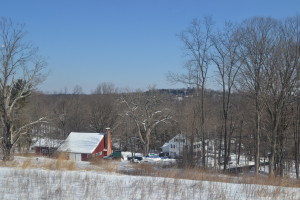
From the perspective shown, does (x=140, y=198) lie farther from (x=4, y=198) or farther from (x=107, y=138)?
(x=107, y=138)

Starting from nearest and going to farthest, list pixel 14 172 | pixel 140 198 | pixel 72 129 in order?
1. pixel 140 198
2. pixel 14 172
3. pixel 72 129

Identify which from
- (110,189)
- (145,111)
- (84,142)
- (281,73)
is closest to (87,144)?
(84,142)

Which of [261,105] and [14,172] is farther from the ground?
[261,105]

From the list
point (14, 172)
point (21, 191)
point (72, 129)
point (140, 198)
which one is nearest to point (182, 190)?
point (140, 198)

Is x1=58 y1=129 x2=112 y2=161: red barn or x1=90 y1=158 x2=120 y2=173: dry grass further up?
x1=90 y1=158 x2=120 y2=173: dry grass

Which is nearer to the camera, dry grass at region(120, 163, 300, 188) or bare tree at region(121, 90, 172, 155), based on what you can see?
dry grass at region(120, 163, 300, 188)

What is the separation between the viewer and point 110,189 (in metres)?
6.32

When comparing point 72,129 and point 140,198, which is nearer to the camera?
point 140,198

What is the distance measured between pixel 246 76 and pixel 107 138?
1109 inches

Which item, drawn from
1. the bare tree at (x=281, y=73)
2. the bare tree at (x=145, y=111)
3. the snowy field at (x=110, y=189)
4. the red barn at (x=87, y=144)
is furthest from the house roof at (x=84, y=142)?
the snowy field at (x=110, y=189)

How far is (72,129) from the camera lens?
63281 millimetres

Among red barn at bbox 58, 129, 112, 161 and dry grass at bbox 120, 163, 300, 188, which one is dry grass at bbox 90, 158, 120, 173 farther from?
red barn at bbox 58, 129, 112, 161

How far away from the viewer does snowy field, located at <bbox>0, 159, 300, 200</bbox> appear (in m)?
5.75

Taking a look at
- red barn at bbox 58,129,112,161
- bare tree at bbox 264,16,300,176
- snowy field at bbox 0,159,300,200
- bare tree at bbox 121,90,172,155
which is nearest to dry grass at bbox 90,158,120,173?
snowy field at bbox 0,159,300,200
